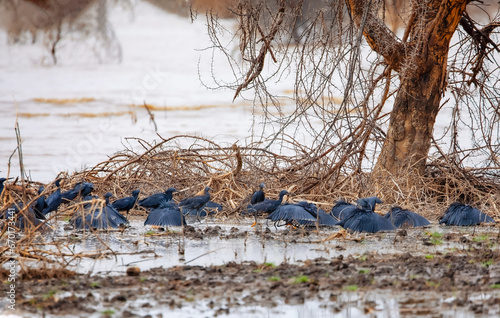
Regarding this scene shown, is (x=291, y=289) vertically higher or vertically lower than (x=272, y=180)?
lower

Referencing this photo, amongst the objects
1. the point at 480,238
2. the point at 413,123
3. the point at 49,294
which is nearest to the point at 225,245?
the point at 49,294

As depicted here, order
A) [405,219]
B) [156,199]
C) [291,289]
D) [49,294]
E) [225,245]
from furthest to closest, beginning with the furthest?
[156,199] → [405,219] → [225,245] → [291,289] → [49,294]

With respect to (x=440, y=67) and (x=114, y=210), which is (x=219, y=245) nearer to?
(x=114, y=210)

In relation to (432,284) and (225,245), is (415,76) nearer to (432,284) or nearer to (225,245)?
(225,245)

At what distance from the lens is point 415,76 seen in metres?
8.54

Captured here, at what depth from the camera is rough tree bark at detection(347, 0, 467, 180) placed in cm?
824

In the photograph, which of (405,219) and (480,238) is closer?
(480,238)

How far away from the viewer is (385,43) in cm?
822

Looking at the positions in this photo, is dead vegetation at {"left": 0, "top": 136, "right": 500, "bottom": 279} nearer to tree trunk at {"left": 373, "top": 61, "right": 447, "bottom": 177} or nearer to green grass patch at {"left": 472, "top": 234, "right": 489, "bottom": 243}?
tree trunk at {"left": 373, "top": 61, "right": 447, "bottom": 177}

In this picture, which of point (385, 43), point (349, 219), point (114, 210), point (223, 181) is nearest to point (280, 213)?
point (349, 219)

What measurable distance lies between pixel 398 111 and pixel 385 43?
3.17ft

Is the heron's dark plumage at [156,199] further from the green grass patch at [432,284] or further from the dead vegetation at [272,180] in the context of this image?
the green grass patch at [432,284]

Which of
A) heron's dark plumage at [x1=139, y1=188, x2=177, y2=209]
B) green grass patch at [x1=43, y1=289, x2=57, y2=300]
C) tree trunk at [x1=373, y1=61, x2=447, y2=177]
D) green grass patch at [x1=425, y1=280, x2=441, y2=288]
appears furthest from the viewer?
tree trunk at [x1=373, y1=61, x2=447, y2=177]

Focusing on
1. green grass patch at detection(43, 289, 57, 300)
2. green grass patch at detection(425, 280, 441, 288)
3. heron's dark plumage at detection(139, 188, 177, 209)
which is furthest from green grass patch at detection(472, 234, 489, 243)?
green grass patch at detection(43, 289, 57, 300)
